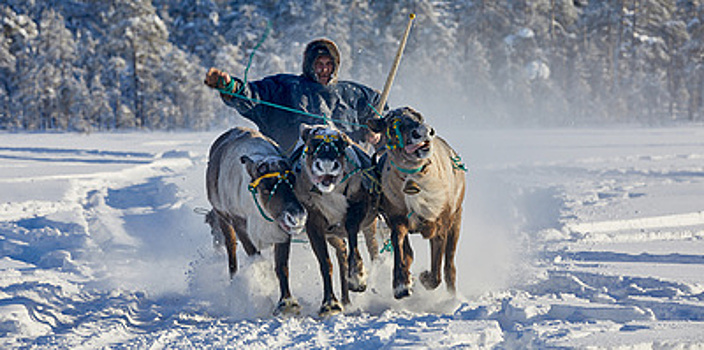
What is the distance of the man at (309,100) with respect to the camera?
19.4 feet

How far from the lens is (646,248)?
6.76 meters

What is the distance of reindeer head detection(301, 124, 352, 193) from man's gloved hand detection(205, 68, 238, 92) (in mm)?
1168

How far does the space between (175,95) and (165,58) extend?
2547 millimetres

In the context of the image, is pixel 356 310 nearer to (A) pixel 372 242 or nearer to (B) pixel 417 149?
(A) pixel 372 242

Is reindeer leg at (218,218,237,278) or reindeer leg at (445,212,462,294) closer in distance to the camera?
reindeer leg at (445,212,462,294)

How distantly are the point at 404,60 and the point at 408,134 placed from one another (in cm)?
4063

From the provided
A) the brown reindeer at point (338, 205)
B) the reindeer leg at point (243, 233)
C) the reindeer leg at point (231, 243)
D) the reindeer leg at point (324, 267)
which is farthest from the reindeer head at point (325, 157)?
the reindeer leg at point (231, 243)

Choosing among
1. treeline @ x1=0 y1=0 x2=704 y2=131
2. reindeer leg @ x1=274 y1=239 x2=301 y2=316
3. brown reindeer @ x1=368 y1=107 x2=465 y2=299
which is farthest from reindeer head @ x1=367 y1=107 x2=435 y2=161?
treeline @ x1=0 y1=0 x2=704 y2=131

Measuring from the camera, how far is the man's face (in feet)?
19.6

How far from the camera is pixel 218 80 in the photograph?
518cm

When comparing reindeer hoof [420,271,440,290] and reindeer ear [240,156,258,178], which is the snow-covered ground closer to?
reindeer hoof [420,271,440,290]

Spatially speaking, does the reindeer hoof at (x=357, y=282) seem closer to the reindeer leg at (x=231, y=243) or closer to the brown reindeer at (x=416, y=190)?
the brown reindeer at (x=416, y=190)

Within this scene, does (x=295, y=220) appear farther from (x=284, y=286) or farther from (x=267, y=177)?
(x=284, y=286)

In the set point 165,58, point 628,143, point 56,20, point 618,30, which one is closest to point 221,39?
point 165,58
